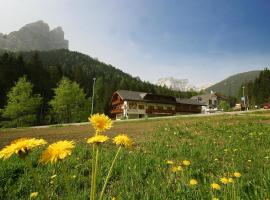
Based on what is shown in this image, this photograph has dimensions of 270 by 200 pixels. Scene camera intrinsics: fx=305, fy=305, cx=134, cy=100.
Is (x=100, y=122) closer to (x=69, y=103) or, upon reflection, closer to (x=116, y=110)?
(x=69, y=103)

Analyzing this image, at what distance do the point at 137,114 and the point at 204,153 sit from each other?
74751 millimetres

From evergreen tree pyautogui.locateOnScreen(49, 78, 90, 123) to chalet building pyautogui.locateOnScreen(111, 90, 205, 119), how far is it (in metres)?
15.9

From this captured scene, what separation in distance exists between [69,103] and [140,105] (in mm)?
26907

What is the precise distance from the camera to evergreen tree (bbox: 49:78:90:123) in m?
59.6

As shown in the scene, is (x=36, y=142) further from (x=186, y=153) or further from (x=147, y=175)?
(x=186, y=153)

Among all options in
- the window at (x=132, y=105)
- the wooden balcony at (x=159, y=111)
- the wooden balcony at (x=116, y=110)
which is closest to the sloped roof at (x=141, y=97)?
the window at (x=132, y=105)

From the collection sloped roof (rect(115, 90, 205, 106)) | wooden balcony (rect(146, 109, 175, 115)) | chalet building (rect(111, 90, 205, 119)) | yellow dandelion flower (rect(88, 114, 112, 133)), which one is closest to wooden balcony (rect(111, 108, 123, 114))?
chalet building (rect(111, 90, 205, 119))

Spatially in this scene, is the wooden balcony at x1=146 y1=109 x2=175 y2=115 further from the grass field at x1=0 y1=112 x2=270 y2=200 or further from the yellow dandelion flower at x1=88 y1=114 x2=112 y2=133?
the yellow dandelion flower at x1=88 y1=114 x2=112 y2=133

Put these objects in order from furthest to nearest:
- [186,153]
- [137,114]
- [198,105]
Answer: [198,105] → [137,114] → [186,153]

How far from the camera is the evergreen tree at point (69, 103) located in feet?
196

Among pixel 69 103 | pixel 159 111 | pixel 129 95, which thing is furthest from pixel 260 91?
pixel 69 103

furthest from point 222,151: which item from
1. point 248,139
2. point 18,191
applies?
point 18,191

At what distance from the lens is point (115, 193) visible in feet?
14.6

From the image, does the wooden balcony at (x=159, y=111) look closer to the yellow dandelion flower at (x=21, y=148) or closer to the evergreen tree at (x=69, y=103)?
the evergreen tree at (x=69, y=103)
